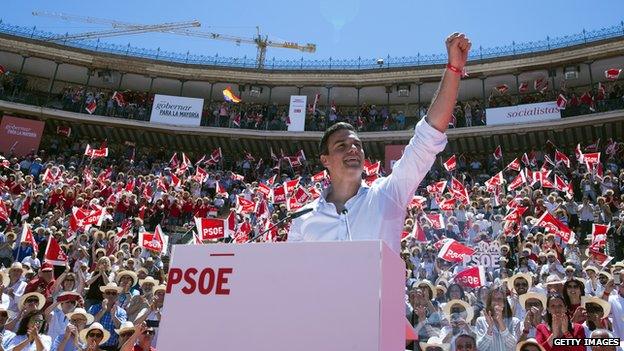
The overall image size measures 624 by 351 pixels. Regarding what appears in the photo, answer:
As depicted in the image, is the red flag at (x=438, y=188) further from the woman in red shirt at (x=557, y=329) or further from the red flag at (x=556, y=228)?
the woman in red shirt at (x=557, y=329)

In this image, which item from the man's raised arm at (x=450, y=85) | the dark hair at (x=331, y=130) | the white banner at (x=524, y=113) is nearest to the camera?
the man's raised arm at (x=450, y=85)

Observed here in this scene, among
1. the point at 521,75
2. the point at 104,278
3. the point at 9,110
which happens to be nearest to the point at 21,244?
the point at 104,278

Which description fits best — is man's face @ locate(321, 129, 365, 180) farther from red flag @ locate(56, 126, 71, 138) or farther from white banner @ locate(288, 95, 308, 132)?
red flag @ locate(56, 126, 71, 138)

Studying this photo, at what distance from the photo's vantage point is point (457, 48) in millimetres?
2492

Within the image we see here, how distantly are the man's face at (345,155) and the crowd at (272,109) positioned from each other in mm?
26304

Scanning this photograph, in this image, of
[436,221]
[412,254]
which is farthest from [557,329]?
[436,221]

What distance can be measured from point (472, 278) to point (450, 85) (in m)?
7.79

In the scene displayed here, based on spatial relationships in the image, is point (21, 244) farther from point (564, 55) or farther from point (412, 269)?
point (564, 55)

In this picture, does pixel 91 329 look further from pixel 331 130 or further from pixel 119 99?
pixel 119 99

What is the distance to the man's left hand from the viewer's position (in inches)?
97.3

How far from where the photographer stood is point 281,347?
1.64 metres

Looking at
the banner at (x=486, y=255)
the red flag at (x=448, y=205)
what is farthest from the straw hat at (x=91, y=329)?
the red flag at (x=448, y=205)

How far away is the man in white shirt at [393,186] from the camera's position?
2.46 m

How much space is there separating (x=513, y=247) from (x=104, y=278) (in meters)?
9.44
